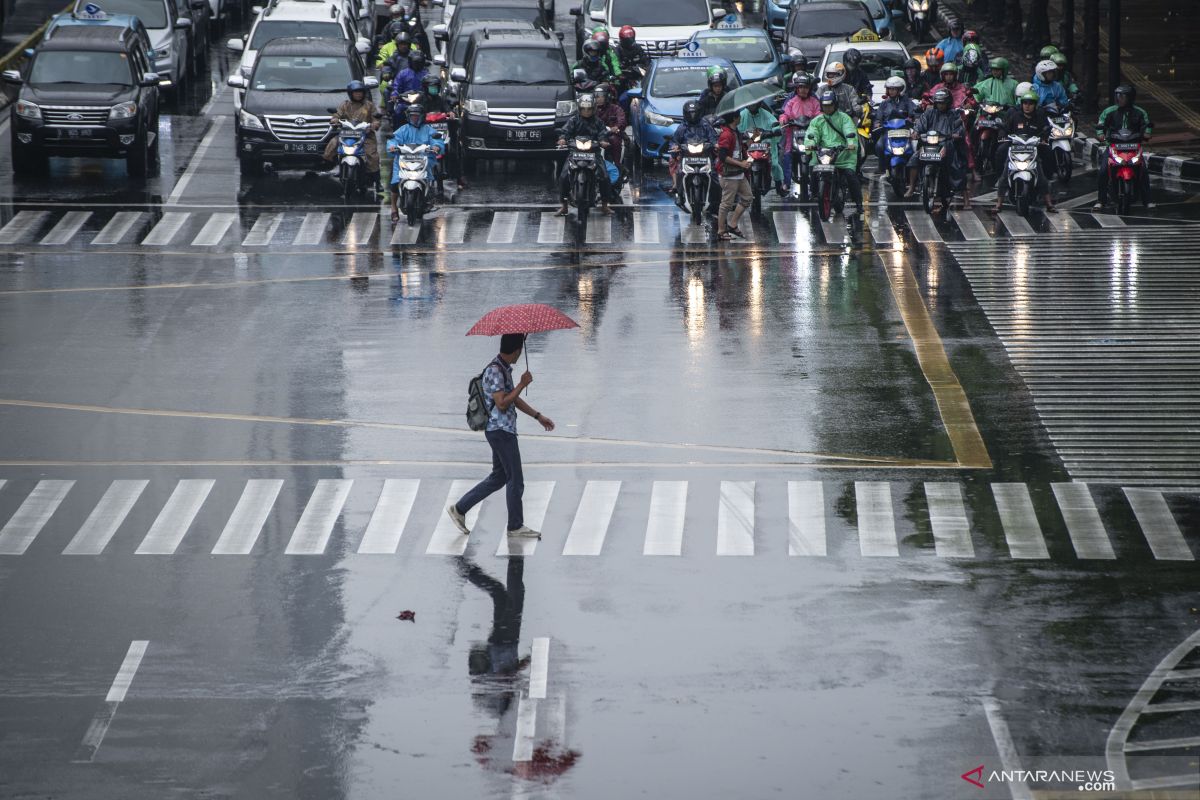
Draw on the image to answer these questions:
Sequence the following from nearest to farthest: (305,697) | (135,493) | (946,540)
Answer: (305,697), (946,540), (135,493)

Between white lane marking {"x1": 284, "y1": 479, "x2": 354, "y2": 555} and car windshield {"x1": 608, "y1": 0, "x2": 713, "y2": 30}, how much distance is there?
2671cm

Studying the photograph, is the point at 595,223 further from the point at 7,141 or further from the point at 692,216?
the point at 7,141

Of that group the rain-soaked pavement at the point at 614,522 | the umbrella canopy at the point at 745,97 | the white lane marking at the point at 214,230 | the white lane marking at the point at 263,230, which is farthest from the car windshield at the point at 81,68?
the umbrella canopy at the point at 745,97

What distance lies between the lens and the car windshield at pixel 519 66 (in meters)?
33.2

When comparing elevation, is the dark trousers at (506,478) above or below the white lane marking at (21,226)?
below

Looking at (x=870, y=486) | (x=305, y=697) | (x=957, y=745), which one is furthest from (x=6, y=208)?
(x=957, y=745)

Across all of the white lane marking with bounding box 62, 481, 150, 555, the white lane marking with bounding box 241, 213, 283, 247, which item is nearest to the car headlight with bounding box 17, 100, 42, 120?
the white lane marking with bounding box 241, 213, 283, 247

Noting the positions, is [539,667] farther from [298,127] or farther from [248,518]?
[298,127]

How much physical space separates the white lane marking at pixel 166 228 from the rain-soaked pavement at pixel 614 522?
2.26 ft

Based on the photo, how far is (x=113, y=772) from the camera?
1019 centimetres

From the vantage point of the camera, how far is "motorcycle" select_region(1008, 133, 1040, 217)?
2769cm

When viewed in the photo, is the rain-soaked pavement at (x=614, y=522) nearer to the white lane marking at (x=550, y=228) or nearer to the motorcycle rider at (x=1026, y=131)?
the white lane marking at (x=550, y=228)

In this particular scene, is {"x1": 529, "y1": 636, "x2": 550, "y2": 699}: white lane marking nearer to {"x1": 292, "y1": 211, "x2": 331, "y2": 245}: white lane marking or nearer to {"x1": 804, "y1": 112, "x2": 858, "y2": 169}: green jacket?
{"x1": 292, "y1": 211, "x2": 331, "y2": 245}: white lane marking

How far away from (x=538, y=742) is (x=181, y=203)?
68.7ft
